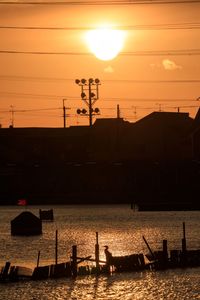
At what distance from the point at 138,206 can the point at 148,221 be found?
26.1 m

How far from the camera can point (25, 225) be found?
9088 centimetres

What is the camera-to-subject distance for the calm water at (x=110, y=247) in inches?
1777

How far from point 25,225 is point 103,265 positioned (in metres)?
41.0

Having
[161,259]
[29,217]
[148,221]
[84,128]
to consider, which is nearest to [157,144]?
[84,128]

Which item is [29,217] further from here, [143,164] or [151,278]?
[143,164]

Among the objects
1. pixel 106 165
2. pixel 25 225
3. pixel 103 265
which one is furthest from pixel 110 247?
pixel 106 165

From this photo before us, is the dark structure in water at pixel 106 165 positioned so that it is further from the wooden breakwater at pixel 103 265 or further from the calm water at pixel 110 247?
the wooden breakwater at pixel 103 265

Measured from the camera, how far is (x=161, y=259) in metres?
52.1

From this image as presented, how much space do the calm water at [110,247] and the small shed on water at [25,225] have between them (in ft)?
3.39

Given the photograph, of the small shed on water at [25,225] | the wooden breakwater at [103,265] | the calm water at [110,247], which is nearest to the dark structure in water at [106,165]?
the calm water at [110,247]

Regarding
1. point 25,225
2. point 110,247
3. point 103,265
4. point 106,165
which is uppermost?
point 106,165

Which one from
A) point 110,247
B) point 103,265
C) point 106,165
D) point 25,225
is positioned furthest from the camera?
point 106,165

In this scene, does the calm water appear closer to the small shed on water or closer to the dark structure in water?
the small shed on water

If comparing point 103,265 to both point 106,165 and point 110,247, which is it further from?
point 106,165
